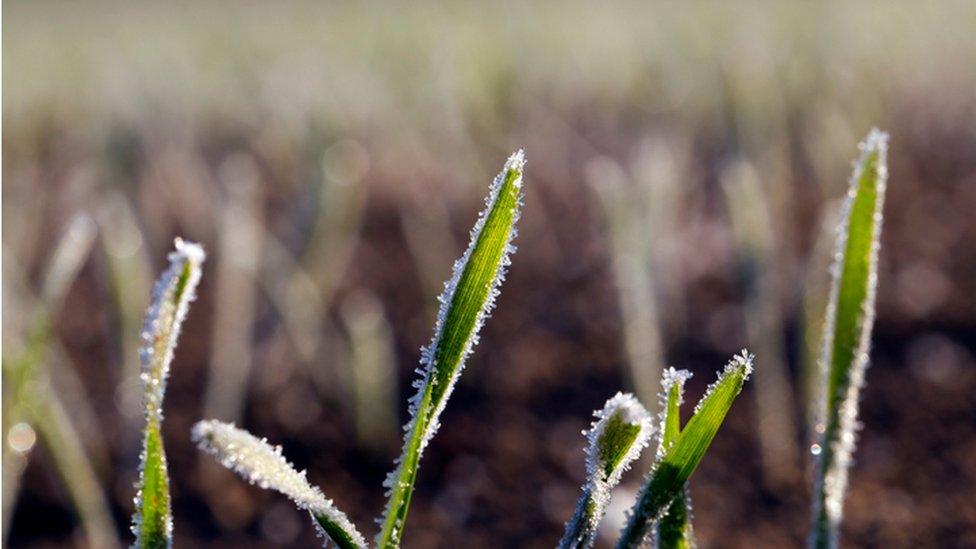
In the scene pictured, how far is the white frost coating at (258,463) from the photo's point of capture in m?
0.43

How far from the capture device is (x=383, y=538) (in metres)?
0.44

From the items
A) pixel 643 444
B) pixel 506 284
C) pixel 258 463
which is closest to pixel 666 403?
pixel 643 444

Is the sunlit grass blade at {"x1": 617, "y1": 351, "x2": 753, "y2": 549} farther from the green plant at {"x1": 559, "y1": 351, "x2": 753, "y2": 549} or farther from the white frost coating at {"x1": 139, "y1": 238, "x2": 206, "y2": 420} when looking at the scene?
the white frost coating at {"x1": 139, "y1": 238, "x2": 206, "y2": 420}

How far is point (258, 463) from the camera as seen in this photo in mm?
433

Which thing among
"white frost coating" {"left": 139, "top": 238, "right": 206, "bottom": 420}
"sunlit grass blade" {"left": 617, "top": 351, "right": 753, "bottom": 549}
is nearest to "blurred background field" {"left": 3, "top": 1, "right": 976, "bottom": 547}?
"white frost coating" {"left": 139, "top": 238, "right": 206, "bottom": 420}

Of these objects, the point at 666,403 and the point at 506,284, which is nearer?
the point at 666,403

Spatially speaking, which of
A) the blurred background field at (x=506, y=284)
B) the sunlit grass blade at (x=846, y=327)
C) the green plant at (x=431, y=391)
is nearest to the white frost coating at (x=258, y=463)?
the green plant at (x=431, y=391)

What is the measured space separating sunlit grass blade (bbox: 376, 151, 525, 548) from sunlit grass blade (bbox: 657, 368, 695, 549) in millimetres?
88

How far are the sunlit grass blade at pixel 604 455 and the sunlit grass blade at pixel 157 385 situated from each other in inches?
6.9

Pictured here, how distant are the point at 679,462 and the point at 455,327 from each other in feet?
0.37

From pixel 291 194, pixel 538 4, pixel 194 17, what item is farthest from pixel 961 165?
pixel 194 17

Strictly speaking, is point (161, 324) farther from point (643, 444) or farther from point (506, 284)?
point (506, 284)

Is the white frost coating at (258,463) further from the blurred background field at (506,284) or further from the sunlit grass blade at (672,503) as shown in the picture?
the blurred background field at (506,284)

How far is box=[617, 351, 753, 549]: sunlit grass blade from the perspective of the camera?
0.43 metres
